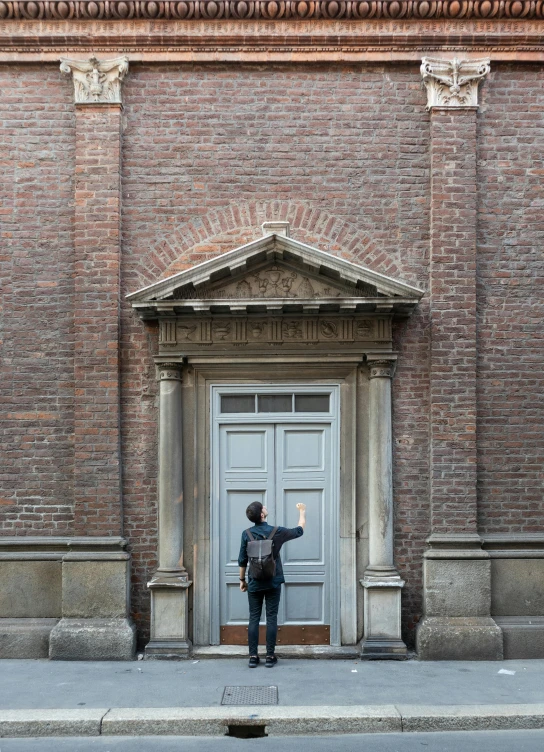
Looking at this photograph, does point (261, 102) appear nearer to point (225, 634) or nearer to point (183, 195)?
point (183, 195)

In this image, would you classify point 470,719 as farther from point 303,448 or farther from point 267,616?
point 303,448

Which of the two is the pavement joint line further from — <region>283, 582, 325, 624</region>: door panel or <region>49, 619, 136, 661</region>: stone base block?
<region>283, 582, 325, 624</region>: door panel

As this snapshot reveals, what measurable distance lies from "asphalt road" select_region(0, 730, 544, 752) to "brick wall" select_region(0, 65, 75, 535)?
8.95 ft

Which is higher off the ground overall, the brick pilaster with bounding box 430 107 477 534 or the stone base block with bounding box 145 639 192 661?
the brick pilaster with bounding box 430 107 477 534

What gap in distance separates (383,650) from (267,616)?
138 cm

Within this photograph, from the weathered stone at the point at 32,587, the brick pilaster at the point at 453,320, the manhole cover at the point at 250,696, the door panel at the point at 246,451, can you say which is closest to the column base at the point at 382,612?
the brick pilaster at the point at 453,320

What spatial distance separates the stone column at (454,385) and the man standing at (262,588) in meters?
1.65

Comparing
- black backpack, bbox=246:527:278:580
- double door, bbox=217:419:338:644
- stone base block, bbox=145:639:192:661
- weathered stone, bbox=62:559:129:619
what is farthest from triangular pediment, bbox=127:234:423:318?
stone base block, bbox=145:639:192:661

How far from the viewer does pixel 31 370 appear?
835 centimetres

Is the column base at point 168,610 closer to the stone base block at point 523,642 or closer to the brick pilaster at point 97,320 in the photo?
the brick pilaster at point 97,320

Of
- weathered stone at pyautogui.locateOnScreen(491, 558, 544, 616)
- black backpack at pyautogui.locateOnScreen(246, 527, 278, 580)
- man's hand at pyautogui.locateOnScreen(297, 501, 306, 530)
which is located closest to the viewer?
black backpack at pyautogui.locateOnScreen(246, 527, 278, 580)

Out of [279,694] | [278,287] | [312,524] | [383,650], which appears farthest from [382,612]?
[278,287]

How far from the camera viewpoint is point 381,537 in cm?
815

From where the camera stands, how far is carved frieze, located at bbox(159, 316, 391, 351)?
8.24 meters
